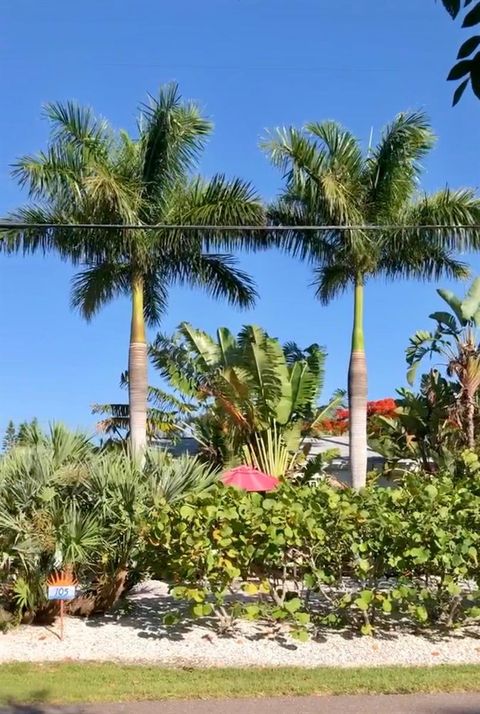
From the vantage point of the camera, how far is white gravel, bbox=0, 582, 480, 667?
305 inches

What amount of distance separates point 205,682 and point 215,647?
4.62 feet

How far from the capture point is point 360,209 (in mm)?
17781

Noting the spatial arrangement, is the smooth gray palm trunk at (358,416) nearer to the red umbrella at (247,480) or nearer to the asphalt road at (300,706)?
the red umbrella at (247,480)

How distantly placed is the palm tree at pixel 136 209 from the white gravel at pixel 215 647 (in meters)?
7.33

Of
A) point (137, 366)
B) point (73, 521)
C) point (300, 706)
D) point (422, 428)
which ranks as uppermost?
point (137, 366)

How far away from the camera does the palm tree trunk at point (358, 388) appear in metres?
17.7

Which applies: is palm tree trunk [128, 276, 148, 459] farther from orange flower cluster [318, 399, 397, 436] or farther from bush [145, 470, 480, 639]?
orange flower cluster [318, 399, 397, 436]

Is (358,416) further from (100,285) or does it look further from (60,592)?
(60,592)

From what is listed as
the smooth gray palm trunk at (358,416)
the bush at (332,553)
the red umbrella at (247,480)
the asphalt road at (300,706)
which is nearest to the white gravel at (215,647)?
the bush at (332,553)

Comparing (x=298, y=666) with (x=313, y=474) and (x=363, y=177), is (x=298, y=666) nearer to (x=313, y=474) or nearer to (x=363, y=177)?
(x=313, y=474)

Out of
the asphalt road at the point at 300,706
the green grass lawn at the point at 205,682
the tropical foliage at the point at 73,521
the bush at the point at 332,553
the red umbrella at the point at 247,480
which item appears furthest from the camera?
the red umbrella at the point at 247,480

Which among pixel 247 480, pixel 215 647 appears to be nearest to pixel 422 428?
pixel 247 480

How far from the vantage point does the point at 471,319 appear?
17.9 metres

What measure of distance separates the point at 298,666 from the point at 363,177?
1294 centimetres
